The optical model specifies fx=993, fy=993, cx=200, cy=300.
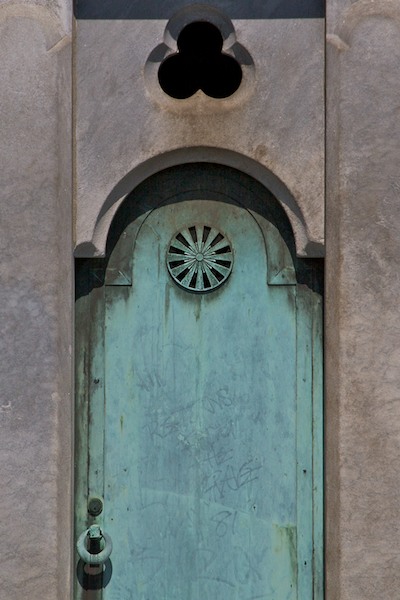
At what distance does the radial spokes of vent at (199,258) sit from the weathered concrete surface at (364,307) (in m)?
0.65

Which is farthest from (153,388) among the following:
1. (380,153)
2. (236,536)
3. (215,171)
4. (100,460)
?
(380,153)

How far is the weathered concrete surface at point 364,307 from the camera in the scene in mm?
5223

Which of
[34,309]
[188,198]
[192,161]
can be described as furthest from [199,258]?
[34,309]

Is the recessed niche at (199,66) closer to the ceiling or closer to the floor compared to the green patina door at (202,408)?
closer to the ceiling

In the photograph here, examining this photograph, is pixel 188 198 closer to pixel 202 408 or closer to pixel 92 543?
pixel 202 408

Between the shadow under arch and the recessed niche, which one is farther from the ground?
the recessed niche

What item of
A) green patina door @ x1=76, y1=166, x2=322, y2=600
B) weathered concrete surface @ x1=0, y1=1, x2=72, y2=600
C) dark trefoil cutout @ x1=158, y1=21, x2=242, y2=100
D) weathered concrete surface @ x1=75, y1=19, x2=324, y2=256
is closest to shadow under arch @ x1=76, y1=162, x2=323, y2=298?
green patina door @ x1=76, y1=166, x2=322, y2=600

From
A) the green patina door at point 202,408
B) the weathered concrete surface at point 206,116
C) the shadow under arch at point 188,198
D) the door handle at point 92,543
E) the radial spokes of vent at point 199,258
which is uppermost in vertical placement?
the weathered concrete surface at point 206,116

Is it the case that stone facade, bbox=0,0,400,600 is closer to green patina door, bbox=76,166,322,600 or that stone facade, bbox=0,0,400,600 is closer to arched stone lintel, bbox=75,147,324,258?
arched stone lintel, bbox=75,147,324,258

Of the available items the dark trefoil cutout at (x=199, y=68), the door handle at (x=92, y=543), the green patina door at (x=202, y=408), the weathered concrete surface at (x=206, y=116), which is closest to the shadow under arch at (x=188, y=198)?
the green patina door at (x=202, y=408)

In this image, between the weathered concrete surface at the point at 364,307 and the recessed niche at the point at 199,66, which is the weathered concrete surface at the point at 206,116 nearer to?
the recessed niche at the point at 199,66

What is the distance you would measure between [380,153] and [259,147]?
664 millimetres

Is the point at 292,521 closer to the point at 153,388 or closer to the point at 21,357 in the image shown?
the point at 153,388

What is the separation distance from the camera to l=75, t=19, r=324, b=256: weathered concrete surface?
5.45 meters
